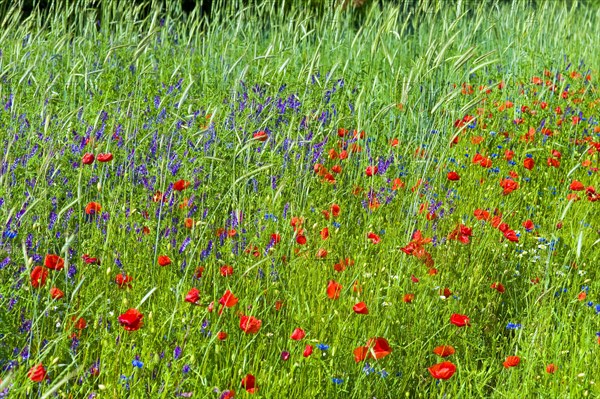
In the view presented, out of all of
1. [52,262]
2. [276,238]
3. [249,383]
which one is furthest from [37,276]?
[276,238]

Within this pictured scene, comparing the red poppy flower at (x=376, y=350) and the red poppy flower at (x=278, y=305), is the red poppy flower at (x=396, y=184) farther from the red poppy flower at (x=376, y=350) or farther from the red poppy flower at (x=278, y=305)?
the red poppy flower at (x=376, y=350)

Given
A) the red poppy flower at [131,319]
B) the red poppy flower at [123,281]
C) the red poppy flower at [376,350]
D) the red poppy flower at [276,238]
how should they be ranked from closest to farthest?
1. the red poppy flower at [131,319]
2. the red poppy flower at [376,350]
3. the red poppy flower at [123,281]
4. the red poppy flower at [276,238]

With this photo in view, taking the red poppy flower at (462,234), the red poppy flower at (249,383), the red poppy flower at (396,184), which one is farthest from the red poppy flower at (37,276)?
the red poppy flower at (396,184)

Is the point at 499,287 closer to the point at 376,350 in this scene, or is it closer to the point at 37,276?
the point at 376,350

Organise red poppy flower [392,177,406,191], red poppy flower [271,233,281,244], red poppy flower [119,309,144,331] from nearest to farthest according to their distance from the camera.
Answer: red poppy flower [119,309,144,331] < red poppy flower [271,233,281,244] < red poppy flower [392,177,406,191]

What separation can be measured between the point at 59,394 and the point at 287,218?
2.93 ft

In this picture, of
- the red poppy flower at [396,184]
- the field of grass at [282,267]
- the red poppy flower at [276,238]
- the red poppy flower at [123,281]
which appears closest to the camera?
the field of grass at [282,267]

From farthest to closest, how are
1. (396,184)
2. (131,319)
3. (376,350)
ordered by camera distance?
(396,184) < (376,350) < (131,319)

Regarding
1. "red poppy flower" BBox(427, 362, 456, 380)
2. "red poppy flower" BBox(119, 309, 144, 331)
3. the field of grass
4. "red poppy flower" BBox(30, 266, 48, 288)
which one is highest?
"red poppy flower" BBox(119, 309, 144, 331)

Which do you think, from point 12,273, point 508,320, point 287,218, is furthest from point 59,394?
point 508,320

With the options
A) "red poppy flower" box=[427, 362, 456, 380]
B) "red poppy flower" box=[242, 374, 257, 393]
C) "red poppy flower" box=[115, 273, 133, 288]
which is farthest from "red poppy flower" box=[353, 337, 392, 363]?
"red poppy flower" box=[115, 273, 133, 288]

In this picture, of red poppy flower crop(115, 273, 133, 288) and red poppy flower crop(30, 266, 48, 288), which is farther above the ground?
red poppy flower crop(30, 266, 48, 288)

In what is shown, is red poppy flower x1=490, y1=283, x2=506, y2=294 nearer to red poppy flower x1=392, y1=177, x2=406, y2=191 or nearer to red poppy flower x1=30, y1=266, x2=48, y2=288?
red poppy flower x1=392, y1=177, x2=406, y2=191

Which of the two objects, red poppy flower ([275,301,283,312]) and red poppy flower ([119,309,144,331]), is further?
red poppy flower ([275,301,283,312])
